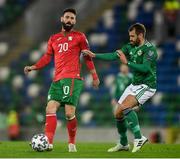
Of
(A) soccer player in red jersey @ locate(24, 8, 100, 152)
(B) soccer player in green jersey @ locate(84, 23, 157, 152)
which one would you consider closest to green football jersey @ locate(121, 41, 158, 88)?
(B) soccer player in green jersey @ locate(84, 23, 157, 152)

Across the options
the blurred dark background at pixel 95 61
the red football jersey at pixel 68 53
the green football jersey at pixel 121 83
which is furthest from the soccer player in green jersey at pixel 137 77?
the blurred dark background at pixel 95 61

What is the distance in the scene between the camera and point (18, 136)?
24391 mm

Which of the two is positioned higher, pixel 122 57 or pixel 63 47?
pixel 63 47

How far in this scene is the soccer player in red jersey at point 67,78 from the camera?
42.3 ft

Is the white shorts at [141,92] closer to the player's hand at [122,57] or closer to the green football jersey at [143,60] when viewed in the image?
the green football jersey at [143,60]

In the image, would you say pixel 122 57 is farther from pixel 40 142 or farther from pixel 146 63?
pixel 40 142

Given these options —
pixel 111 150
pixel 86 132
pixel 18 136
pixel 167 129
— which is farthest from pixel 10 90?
pixel 111 150

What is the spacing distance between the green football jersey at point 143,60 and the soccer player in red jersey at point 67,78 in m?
0.64

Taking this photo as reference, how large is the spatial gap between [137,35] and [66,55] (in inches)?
45.9

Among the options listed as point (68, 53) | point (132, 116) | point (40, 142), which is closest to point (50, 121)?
point (40, 142)

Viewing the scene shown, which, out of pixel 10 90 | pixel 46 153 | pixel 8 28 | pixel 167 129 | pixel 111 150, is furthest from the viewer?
pixel 8 28

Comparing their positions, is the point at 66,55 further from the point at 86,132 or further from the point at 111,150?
the point at 86,132

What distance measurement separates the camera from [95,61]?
26172mm

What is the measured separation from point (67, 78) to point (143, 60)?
1.23 metres
